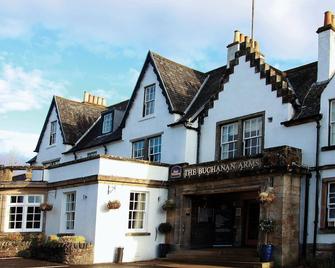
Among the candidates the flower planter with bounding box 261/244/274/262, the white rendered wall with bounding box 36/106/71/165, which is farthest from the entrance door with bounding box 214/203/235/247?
the white rendered wall with bounding box 36/106/71/165

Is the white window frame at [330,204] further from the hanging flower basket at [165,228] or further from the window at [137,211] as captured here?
the window at [137,211]

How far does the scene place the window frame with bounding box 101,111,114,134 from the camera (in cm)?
3069

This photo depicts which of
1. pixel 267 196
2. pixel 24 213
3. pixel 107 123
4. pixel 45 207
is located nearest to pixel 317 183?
pixel 267 196

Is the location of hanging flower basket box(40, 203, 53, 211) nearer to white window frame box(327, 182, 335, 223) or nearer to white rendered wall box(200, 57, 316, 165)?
white rendered wall box(200, 57, 316, 165)

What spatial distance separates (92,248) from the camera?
2044 cm

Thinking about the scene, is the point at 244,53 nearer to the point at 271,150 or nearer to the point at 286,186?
the point at 271,150

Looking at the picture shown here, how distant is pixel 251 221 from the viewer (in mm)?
22516

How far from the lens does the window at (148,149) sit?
2527cm

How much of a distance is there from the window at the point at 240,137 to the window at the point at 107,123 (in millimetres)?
9970

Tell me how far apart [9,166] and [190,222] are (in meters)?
10.9

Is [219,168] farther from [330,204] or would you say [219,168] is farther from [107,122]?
[107,122]

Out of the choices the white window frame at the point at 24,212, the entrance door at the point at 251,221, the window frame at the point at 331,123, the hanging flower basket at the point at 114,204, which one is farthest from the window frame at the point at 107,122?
the window frame at the point at 331,123

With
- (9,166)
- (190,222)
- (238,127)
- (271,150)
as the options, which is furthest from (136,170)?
(9,166)

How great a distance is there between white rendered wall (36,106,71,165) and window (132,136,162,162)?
7934mm
